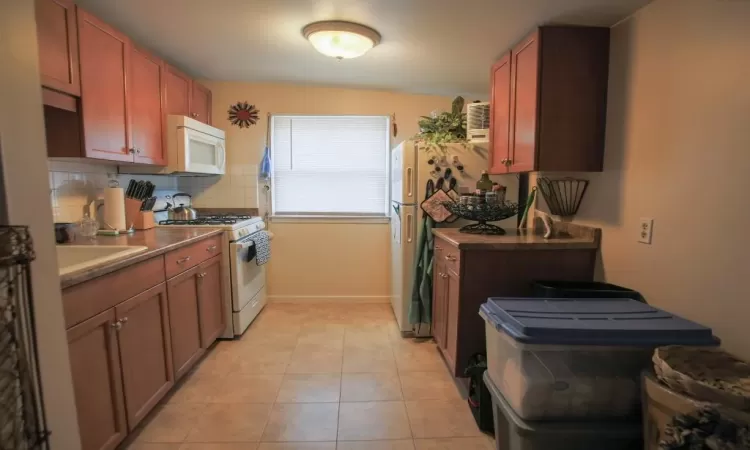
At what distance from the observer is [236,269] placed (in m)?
2.86

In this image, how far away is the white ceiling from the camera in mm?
1904

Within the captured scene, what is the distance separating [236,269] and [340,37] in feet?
5.81

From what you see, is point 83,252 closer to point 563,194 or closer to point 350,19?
point 350,19

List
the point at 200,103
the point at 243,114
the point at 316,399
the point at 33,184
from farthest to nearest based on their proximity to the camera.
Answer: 1. the point at 243,114
2. the point at 200,103
3. the point at 316,399
4. the point at 33,184

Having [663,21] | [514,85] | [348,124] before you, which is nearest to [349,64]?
[348,124]

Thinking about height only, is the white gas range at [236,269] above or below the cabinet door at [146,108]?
below

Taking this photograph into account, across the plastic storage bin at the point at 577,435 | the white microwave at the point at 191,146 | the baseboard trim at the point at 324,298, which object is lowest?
the baseboard trim at the point at 324,298

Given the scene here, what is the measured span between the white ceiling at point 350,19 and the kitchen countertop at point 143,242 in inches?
48.7

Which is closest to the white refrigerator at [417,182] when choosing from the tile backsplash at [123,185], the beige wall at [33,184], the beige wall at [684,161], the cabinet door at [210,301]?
the beige wall at [684,161]

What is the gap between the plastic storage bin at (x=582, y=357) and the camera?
47.9 inches

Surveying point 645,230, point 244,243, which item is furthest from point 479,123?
point 244,243

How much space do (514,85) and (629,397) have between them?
5.66ft

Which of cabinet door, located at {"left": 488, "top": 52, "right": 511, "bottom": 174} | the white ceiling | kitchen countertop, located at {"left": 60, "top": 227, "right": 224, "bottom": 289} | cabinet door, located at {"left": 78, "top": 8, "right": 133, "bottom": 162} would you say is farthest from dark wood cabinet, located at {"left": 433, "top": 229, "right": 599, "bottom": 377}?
cabinet door, located at {"left": 78, "top": 8, "right": 133, "bottom": 162}

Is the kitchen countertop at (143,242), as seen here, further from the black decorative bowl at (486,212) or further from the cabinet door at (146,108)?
the black decorative bowl at (486,212)
